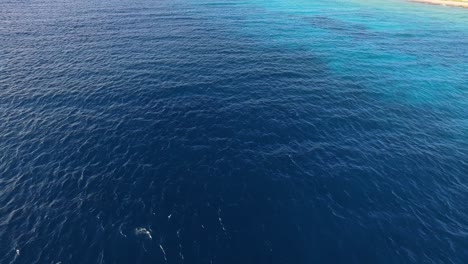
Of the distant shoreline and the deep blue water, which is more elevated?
the distant shoreline

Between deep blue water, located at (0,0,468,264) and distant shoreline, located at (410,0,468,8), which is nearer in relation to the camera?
deep blue water, located at (0,0,468,264)

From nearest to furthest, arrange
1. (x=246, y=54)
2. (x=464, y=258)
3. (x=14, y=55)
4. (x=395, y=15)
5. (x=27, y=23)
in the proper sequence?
(x=464, y=258) → (x=14, y=55) → (x=246, y=54) → (x=27, y=23) → (x=395, y=15)

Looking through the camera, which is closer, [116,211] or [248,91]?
[116,211]

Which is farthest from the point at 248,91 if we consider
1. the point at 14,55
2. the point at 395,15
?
the point at 395,15

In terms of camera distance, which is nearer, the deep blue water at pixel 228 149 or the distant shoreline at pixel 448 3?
the deep blue water at pixel 228 149

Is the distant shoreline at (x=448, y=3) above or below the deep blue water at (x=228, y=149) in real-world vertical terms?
above

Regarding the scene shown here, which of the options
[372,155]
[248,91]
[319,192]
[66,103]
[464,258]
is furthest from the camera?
[248,91]

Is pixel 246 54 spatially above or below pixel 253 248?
above

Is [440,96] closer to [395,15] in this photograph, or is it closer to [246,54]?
[246,54]
